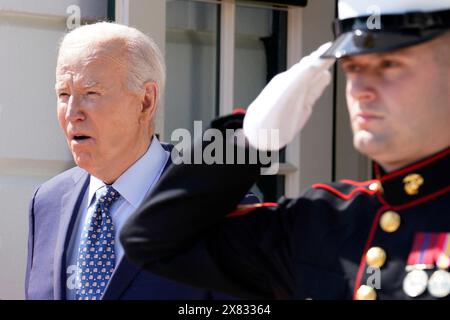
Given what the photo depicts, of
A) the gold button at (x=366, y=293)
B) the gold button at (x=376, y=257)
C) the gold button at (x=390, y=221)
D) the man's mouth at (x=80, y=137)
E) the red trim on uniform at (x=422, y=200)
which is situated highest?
the man's mouth at (x=80, y=137)

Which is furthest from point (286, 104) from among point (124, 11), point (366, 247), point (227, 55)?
point (227, 55)

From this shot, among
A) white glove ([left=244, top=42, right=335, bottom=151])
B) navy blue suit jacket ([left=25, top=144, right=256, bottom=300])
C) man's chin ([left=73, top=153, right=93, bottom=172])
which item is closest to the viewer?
white glove ([left=244, top=42, right=335, bottom=151])

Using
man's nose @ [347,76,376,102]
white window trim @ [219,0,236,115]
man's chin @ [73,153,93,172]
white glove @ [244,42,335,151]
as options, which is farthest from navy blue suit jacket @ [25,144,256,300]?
white window trim @ [219,0,236,115]

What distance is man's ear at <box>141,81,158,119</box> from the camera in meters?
2.96

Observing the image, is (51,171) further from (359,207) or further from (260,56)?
(359,207)

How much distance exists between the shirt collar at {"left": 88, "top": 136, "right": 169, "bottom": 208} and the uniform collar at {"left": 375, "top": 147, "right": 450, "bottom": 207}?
0.93 m

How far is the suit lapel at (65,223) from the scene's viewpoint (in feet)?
8.95

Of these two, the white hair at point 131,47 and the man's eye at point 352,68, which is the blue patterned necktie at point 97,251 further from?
the man's eye at point 352,68

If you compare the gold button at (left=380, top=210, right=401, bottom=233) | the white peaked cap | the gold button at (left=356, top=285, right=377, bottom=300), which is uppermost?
the white peaked cap

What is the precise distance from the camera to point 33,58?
3.80 m

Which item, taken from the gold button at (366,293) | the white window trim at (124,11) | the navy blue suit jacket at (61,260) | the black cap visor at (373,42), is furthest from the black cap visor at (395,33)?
the white window trim at (124,11)

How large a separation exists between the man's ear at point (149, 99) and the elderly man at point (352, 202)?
81cm

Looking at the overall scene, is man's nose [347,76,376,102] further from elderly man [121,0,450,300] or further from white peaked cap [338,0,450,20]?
white peaked cap [338,0,450,20]
